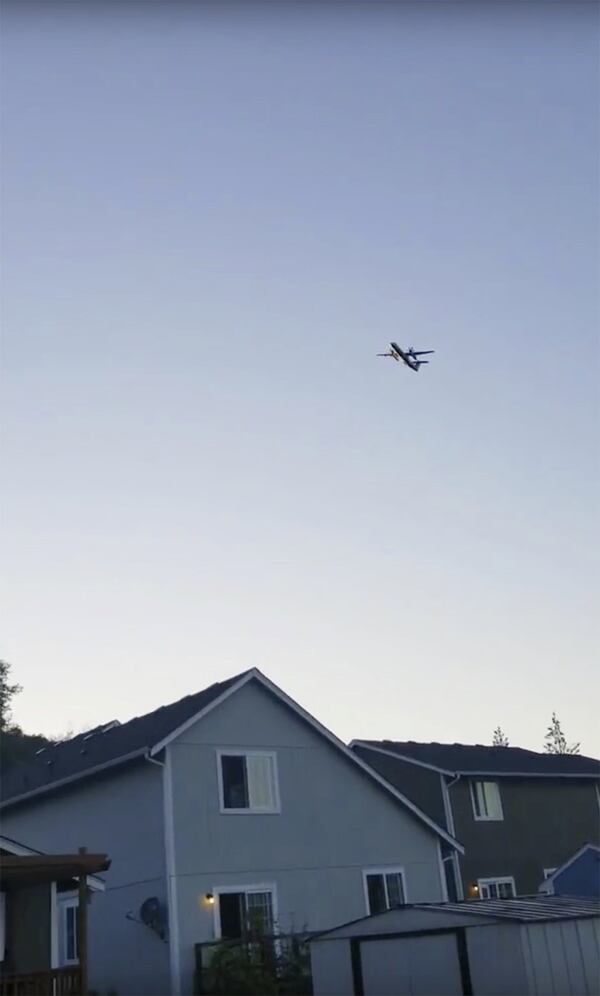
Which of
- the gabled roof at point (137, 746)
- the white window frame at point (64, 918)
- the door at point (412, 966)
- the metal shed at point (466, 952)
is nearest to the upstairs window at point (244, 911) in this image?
the white window frame at point (64, 918)

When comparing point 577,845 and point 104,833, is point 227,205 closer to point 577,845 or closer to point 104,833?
point 104,833

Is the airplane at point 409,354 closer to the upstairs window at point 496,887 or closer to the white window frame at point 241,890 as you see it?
A: the white window frame at point 241,890

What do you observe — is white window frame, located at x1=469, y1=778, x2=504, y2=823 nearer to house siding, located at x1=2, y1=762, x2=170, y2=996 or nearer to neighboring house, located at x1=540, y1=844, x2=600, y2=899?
neighboring house, located at x1=540, y1=844, x2=600, y2=899

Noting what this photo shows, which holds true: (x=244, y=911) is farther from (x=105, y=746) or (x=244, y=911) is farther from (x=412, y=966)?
(x=412, y=966)

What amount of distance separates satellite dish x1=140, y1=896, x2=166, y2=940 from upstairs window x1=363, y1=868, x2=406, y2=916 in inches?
199

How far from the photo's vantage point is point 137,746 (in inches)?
812

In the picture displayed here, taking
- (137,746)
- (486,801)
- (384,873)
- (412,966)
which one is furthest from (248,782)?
(486,801)

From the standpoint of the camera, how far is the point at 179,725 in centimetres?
2019

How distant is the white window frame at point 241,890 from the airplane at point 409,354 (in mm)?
12161

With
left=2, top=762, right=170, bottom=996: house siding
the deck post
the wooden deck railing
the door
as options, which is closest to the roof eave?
left=2, top=762, right=170, bottom=996: house siding

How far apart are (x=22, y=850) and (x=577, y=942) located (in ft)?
25.0

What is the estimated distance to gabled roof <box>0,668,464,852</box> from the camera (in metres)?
20.5

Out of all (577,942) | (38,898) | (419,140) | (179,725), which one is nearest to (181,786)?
(179,725)

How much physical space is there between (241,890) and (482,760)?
10.8m
